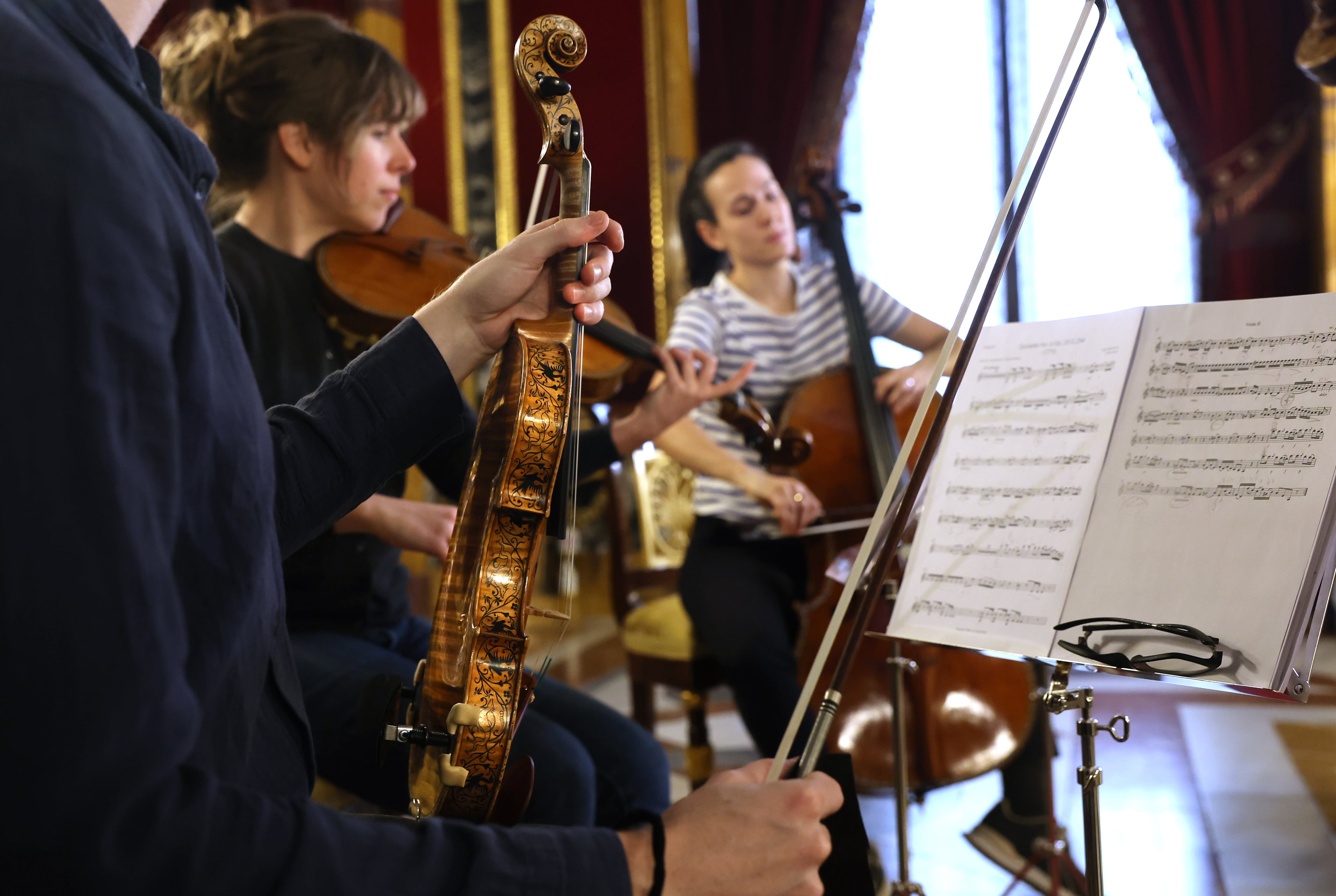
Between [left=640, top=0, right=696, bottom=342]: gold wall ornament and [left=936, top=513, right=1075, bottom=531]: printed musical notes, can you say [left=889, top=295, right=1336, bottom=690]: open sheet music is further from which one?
[left=640, top=0, right=696, bottom=342]: gold wall ornament

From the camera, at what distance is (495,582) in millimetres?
756

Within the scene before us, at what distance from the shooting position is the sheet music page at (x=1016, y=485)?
0.92 metres

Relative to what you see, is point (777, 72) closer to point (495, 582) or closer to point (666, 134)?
point (666, 134)

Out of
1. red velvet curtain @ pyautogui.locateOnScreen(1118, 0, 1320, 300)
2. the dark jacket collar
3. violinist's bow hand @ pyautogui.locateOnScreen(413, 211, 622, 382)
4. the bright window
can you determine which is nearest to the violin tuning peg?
violinist's bow hand @ pyautogui.locateOnScreen(413, 211, 622, 382)

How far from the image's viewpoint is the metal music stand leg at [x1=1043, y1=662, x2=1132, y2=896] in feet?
2.85

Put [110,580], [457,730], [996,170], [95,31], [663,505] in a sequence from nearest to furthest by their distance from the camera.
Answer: [110,580] < [95,31] < [457,730] < [663,505] < [996,170]

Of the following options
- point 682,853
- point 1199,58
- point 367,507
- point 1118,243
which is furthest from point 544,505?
point 1199,58

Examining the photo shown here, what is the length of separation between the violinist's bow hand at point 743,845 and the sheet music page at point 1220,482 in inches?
14.1

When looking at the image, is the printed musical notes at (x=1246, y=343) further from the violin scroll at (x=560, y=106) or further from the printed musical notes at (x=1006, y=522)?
the violin scroll at (x=560, y=106)

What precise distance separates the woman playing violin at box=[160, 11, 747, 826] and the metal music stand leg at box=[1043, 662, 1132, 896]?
0.55 metres

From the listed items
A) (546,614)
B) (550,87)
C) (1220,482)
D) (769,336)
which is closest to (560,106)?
(550,87)

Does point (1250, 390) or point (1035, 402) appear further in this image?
point (1035, 402)

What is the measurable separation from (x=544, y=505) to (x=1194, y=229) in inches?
132

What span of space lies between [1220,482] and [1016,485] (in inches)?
7.4
